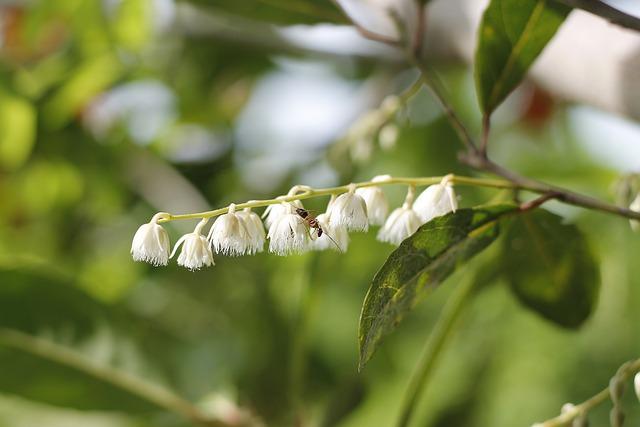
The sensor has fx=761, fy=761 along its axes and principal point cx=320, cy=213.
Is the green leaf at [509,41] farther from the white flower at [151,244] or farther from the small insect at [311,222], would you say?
the white flower at [151,244]

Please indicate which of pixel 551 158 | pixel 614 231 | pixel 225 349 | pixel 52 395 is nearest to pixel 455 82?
pixel 551 158

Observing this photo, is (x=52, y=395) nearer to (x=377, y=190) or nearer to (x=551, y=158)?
(x=377, y=190)

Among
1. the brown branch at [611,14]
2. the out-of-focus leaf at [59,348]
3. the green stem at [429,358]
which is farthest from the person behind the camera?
the out-of-focus leaf at [59,348]

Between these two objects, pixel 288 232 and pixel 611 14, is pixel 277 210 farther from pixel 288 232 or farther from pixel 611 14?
pixel 611 14

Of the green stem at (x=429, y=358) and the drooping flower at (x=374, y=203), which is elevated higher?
the drooping flower at (x=374, y=203)

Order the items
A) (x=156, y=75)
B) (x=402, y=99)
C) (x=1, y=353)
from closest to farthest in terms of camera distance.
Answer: (x=402, y=99)
(x=1, y=353)
(x=156, y=75)

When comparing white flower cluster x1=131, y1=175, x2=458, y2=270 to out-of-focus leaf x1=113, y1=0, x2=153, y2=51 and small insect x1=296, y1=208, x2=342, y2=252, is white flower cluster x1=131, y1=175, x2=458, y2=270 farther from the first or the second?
out-of-focus leaf x1=113, y1=0, x2=153, y2=51

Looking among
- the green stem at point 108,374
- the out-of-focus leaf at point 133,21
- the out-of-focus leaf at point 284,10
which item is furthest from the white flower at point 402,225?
the out-of-focus leaf at point 133,21
